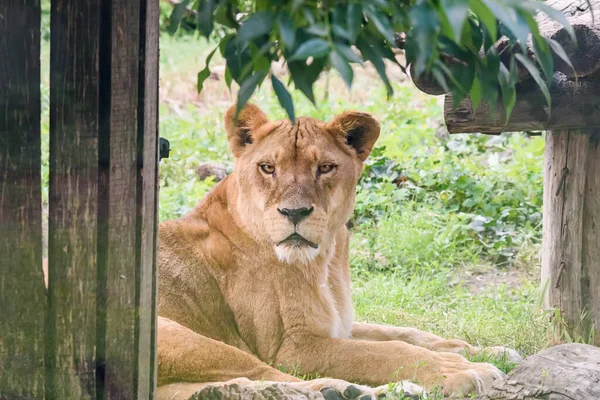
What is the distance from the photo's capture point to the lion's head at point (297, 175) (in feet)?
15.5

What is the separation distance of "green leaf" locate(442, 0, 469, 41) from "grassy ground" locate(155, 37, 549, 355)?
3859 millimetres

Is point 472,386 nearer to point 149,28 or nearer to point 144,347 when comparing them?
point 144,347

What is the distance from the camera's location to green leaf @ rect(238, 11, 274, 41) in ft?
6.60

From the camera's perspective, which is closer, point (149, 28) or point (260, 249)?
point (149, 28)

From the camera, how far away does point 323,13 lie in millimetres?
2018

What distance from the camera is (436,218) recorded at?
7906 mm

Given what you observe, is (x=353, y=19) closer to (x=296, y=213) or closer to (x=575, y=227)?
(x=296, y=213)

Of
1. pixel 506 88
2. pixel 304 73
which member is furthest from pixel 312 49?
pixel 506 88

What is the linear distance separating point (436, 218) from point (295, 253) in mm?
3390

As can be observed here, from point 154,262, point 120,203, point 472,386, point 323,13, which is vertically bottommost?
point 472,386

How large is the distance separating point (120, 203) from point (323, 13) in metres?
1.30

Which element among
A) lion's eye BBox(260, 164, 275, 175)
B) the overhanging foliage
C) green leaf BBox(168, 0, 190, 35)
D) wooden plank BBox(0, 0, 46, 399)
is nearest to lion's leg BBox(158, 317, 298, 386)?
lion's eye BBox(260, 164, 275, 175)

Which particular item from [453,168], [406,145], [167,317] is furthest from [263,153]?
[406,145]

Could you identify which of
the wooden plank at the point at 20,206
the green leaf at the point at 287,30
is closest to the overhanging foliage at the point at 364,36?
the green leaf at the point at 287,30
